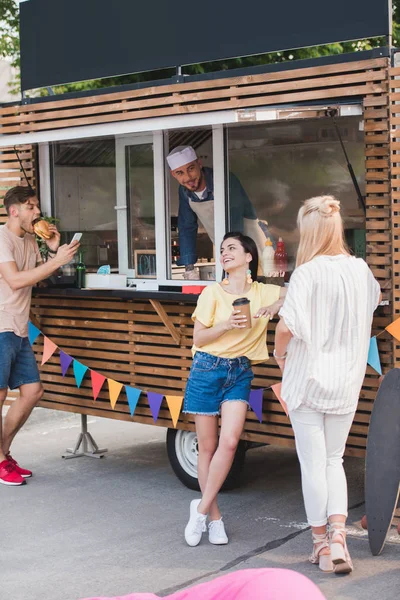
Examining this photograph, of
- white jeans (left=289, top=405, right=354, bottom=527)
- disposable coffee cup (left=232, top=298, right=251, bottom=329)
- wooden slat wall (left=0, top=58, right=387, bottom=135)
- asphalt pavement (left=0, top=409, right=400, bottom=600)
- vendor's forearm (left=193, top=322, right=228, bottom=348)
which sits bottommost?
asphalt pavement (left=0, top=409, right=400, bottom=600)

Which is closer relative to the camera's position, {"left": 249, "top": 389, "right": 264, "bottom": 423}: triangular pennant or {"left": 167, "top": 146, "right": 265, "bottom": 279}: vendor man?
{"left": 249, "top": 389, "right": 264, "bottom": 423}: triangular pennant

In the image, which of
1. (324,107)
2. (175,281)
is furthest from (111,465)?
(324,107)

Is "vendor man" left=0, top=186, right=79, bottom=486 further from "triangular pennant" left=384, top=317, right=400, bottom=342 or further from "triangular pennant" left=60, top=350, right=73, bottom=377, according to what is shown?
"triangular pennant" left=384, top=317, right=400, bottom=342

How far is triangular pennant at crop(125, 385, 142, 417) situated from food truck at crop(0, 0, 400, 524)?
0.14ft

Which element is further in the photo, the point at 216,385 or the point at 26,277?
the point at 26,277

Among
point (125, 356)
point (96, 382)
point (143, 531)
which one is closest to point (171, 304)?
point (125, 356)

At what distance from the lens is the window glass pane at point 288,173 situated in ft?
21.2

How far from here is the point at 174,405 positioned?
249 inches

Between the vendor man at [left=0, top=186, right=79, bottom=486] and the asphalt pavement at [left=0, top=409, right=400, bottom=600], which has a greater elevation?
the vendor man at [left=0, top=186, right=79, bottom=486]

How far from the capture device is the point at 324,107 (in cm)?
541

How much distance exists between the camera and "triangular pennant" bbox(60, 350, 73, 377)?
277 inches

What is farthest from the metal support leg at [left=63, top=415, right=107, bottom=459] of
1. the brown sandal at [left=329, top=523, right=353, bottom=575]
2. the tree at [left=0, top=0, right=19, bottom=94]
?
the tree at [left=0, top=0, right=19, bottom=94]

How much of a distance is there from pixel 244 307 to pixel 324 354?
0.56 meters

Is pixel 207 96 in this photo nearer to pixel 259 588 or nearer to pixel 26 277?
pixel 26 277
